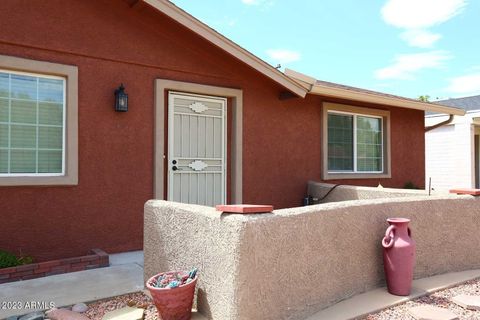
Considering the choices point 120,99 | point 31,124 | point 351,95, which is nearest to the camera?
point 31,124

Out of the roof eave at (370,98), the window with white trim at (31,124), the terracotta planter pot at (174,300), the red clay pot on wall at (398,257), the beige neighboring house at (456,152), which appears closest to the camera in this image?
the terracotta planter pot at (174,300)

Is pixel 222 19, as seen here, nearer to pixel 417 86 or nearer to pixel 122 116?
pixel 122 116

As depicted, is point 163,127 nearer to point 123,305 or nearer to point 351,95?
point 123,305

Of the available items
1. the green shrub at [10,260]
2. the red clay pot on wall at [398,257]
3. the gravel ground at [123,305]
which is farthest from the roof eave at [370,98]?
the green shrub at [10,260]

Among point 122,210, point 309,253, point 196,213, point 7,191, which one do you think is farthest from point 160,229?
point 7,191

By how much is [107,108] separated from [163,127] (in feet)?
2.91

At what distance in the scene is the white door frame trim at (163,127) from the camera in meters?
5.73

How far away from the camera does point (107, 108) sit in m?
5.34

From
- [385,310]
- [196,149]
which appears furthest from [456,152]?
[385,310]

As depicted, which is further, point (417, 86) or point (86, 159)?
point (417, 86)

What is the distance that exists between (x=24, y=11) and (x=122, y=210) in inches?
116

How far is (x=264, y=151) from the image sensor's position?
6.96m

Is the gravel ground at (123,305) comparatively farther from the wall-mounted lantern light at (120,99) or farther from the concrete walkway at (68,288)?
the wall-mounted lantern light at (120,99)

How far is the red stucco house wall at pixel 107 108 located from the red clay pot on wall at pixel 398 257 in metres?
3.21
